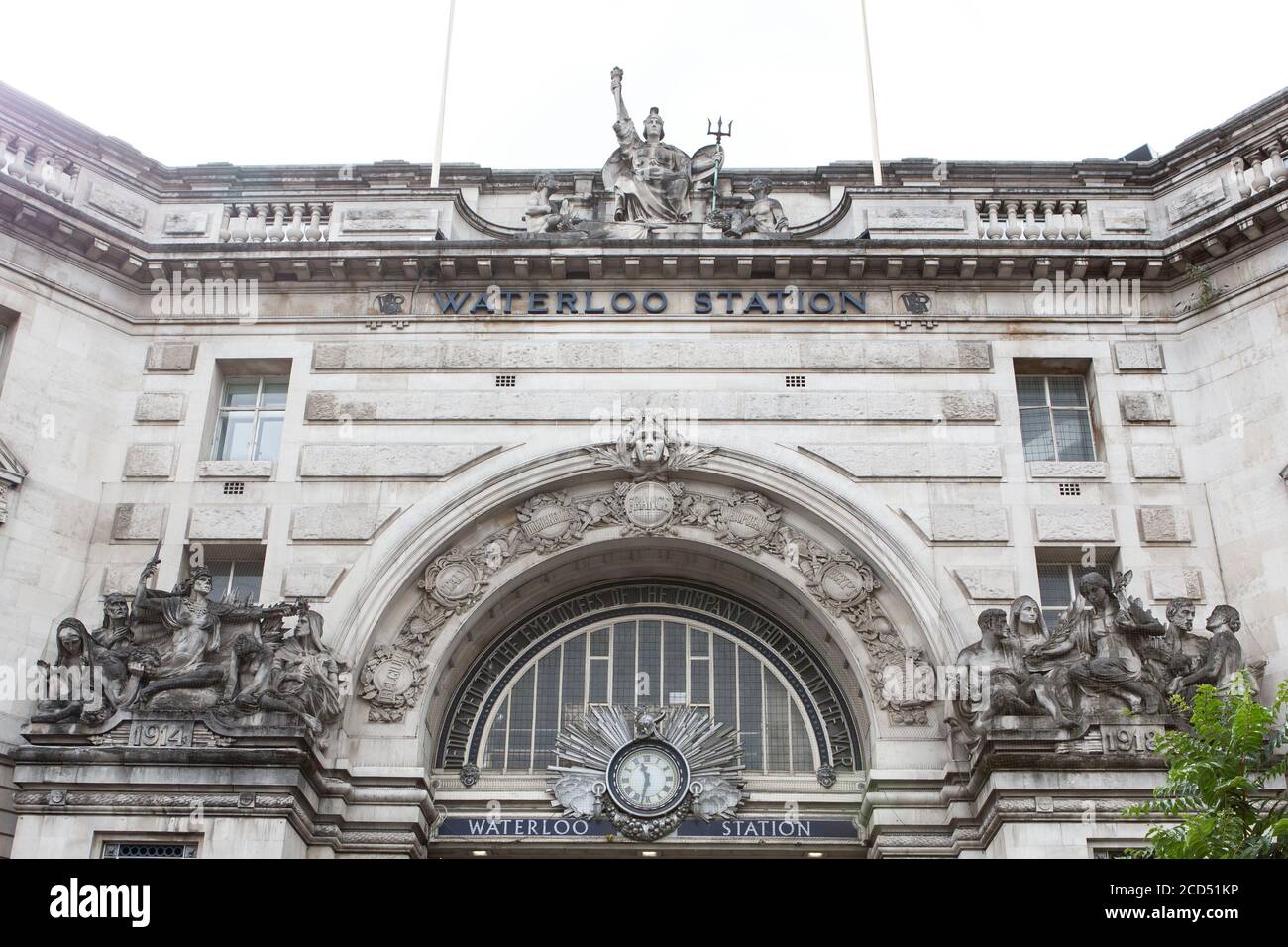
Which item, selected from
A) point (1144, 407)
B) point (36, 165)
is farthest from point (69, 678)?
point (1144, 407)

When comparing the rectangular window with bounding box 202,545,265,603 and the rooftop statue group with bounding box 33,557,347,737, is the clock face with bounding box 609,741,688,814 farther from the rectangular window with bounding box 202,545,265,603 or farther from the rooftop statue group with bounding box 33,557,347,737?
the rectangular window with bounding box 202,545,265,603

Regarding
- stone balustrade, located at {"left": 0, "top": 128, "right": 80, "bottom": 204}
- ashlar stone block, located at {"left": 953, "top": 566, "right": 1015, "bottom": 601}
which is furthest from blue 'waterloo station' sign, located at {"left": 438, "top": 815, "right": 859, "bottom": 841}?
stone balustrade, located at {"left": 0, "top": 128, "right": 80, "bottom": 204}

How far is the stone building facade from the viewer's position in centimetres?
1914

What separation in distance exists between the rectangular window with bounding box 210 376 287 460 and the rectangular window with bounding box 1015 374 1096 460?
1254 cm

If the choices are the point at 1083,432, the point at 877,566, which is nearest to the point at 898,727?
the point at 877,566

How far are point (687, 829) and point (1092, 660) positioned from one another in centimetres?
640

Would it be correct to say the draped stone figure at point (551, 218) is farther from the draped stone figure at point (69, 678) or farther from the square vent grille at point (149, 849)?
the square vent grille at point (149, 849)

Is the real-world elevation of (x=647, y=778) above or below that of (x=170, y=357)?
below

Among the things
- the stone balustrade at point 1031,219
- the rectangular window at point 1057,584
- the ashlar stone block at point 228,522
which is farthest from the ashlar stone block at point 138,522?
the stone balustrade at point 1031,219

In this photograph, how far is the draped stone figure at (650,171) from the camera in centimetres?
2423

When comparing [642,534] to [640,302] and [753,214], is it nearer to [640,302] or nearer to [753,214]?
[640,302]

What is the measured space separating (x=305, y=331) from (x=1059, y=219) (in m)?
13.3

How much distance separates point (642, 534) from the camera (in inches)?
855
